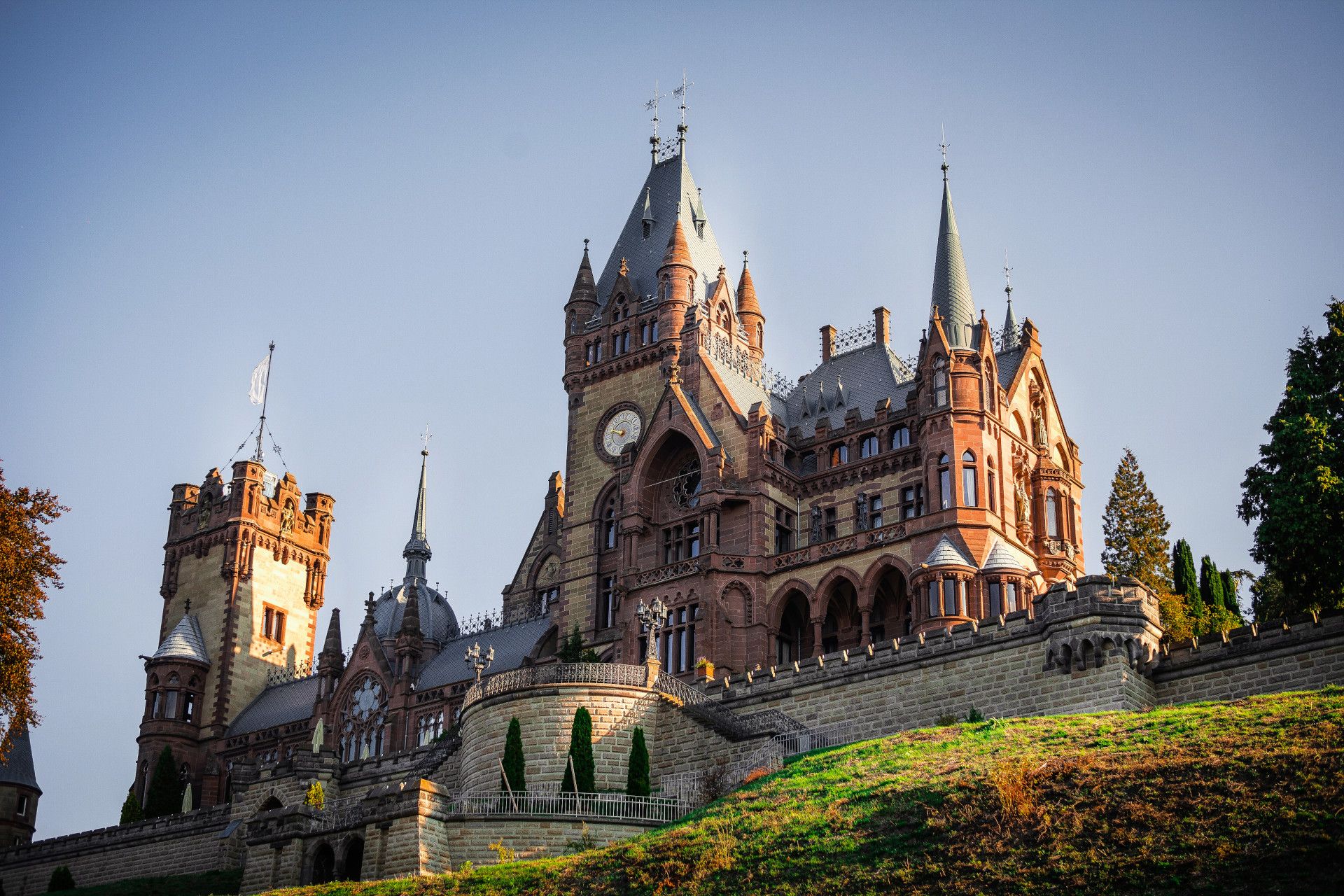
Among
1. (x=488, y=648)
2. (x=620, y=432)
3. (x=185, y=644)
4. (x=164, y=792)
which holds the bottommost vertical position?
(x=164, y=792)

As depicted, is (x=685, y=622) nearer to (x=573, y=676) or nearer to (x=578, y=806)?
(x=573, y=676)

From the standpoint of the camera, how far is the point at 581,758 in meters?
54.2

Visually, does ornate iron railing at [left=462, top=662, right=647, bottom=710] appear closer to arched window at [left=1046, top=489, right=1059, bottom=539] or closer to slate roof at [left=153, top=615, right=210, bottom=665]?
arched window at [left=1046, top=489, right=1059, bottom=539]

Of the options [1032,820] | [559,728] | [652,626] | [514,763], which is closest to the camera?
[1032,820]

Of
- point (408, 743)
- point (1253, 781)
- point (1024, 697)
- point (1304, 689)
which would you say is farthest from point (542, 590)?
point (1253, 781)

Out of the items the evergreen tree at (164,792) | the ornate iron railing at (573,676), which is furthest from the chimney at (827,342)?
the evergreen tree at (164,792)

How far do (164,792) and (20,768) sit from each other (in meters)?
12.7

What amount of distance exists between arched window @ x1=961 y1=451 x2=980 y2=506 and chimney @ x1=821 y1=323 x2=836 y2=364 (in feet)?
44.6

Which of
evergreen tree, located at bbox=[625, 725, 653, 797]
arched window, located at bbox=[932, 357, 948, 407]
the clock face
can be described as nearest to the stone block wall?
evergreen tree, located at bbox=[625, 725, 653, 797]

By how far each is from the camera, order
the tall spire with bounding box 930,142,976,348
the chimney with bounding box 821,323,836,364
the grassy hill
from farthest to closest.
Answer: the chimney with bounding box 821,323,836,364
the tall spire with bounding box 930,142,976,348
the grassy hill

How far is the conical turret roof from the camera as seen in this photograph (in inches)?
2611

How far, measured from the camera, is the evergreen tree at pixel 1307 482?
50.9 metres

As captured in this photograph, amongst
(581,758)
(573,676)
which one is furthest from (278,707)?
(581,758)

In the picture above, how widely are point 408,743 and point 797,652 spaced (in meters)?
21.8
